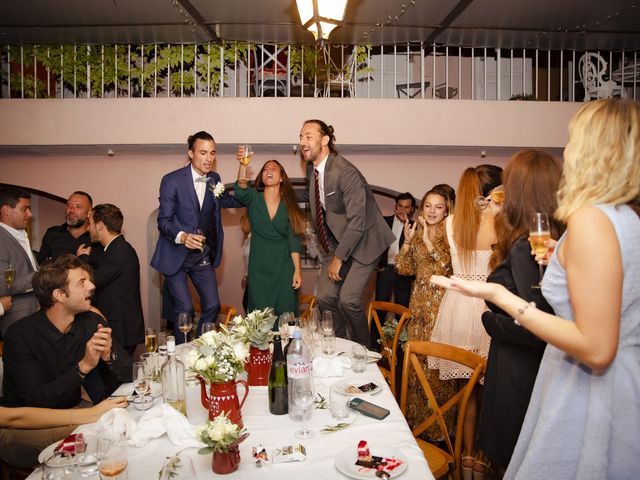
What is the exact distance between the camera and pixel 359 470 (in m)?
1.54

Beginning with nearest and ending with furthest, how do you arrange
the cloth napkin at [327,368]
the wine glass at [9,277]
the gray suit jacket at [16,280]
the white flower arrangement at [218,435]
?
the white flower arrangement at [218,435], the cloth napkin at [327,368], the wine glass at [9,277], the gray suit jacket at [16,280]

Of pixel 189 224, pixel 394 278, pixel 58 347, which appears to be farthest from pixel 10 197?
pixel 394 278

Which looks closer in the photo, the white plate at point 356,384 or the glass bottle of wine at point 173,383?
the glass bottle of wine at point 173,383

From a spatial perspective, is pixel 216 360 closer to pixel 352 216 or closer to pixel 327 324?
pixel 327 324

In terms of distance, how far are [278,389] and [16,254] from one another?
3043mm

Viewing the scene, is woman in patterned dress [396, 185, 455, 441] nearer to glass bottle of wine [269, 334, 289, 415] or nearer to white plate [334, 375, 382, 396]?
white plate [334, 375, 382, 396]

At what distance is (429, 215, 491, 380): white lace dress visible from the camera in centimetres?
337

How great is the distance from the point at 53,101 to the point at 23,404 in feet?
13.5

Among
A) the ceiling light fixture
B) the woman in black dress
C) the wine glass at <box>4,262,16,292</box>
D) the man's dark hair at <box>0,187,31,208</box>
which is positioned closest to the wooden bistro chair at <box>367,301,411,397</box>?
the woman in black dress

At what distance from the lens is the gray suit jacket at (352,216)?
4.32m

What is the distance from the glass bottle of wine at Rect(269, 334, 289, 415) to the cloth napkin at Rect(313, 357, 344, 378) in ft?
1.31

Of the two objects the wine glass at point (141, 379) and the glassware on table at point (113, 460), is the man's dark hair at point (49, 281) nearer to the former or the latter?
the wine glass at point (141, 379)

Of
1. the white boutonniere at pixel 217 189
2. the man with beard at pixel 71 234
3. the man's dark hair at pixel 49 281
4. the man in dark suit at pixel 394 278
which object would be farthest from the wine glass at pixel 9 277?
the man in dark suit at pixel 394 278

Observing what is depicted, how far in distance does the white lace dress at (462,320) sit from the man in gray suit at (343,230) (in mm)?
921
